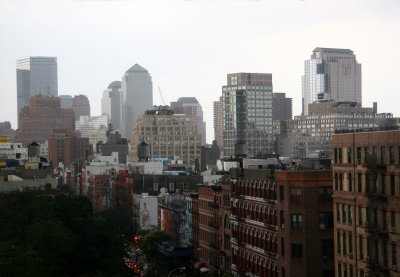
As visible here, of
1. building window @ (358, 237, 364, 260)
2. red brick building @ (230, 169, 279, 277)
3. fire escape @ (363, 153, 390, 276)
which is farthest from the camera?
red brick building @ (230, 169, 279, 277)

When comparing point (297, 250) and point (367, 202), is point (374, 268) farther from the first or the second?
point (297, 250)

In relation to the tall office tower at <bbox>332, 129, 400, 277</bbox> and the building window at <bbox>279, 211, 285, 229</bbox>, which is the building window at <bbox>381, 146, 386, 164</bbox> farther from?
the building window at <bbox>279, 211, 285, 229</bbox>

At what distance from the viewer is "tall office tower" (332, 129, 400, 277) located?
244 feet

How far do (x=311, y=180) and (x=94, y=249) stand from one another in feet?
86.9

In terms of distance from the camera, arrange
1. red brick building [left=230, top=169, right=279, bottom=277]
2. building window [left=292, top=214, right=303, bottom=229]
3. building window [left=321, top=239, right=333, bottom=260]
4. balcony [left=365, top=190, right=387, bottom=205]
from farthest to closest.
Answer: red brick building [left=230, top=169, right=279, bottom=277], building window [left=292, top=214, right=303, bottom=229], building window [left=321, top=239, right=333, bottom=260], balcony [left=365, top=190, right=387, bottom=205]

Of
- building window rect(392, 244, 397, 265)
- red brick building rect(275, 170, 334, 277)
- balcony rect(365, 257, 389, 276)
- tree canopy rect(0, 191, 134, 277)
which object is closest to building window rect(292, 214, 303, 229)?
red brick building rect(275, 170, 334, 277)

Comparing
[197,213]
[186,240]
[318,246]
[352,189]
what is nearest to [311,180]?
[318,246]

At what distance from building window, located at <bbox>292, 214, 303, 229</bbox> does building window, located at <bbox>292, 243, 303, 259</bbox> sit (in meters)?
1.61

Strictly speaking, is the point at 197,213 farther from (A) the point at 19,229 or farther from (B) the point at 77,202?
(A) the point at 19,229

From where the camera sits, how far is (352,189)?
82.1 meters

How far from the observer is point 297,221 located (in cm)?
9412

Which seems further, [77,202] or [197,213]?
[197,213]

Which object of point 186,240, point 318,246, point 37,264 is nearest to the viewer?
point 37,264

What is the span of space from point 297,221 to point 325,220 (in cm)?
250
